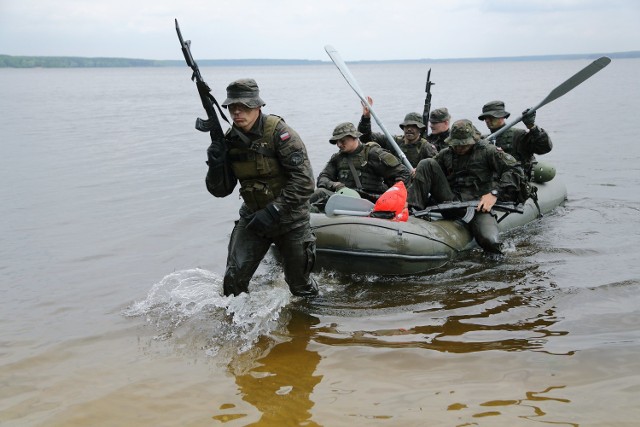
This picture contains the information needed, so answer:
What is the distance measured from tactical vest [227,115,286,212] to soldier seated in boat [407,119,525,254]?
290cm

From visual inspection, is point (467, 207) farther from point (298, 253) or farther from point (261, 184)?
point (261, 184)

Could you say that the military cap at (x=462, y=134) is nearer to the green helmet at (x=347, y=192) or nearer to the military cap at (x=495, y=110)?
the green helmet at (x=347, y=192)

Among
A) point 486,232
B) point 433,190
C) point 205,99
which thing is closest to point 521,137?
point 433,190

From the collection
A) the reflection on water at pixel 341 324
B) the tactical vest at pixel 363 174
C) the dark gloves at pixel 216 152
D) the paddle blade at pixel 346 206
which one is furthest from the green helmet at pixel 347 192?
the dark gloves at pixel 216 152

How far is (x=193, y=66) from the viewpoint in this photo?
502 cm

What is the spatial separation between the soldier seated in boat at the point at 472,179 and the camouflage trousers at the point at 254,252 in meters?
2.63

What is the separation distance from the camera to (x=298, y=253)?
537 centimetres

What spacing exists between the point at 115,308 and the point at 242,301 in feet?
5.56

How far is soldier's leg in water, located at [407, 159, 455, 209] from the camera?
303 inches

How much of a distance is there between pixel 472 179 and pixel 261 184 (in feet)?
11.0

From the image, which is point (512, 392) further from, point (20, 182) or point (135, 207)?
point (20, 182)

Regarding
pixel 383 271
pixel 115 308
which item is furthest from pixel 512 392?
pixel 115 308

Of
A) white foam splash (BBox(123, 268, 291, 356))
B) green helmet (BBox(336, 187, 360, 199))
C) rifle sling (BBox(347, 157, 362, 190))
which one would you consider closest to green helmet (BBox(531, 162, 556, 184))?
rifle sling (BBox(347, 157, 362, 190))

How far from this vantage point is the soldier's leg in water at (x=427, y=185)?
769cm
